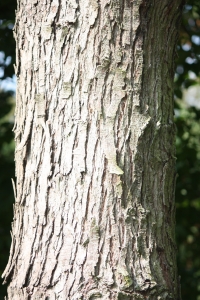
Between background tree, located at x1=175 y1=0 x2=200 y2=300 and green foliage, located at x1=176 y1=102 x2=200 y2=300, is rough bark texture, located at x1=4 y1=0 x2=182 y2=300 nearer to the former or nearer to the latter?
background tree, located at x1=175 y1=0 x2=200 y2=300

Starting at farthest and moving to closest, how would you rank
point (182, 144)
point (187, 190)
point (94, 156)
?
point (182, 144) → point (187, 190) → point (94, 156)

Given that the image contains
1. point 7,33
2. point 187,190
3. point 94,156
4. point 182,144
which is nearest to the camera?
point 94,156

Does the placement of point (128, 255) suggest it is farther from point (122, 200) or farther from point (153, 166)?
point (153, 166)

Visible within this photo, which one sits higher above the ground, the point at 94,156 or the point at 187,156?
the point at 187,156

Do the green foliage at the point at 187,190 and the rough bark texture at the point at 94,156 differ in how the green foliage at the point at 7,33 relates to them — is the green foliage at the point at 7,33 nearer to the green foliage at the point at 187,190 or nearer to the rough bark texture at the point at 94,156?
the rough bark texture at the point at 94,156

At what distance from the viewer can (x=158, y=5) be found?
1.82m

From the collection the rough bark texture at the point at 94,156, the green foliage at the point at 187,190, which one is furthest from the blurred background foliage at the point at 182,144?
the rough bark texture at the point at 94,156

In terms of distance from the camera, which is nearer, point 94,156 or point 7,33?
point 94,156

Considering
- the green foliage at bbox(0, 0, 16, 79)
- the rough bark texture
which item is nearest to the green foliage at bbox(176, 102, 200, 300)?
the green foliage at bbox(0, 0, 16, 79)

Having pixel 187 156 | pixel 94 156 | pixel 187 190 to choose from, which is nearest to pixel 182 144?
pixel 187 156

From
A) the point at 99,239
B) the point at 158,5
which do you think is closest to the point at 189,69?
the point at 158,5

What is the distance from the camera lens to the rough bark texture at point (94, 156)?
161 cm

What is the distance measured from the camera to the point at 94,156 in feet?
5.43

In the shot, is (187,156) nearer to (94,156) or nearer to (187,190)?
(187,190)
